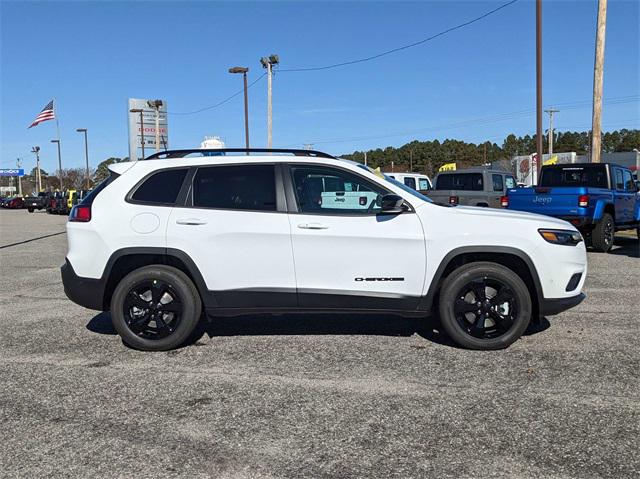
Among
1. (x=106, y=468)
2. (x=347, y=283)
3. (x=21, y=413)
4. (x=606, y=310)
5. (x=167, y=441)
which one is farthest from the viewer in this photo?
(x=606, y=310)

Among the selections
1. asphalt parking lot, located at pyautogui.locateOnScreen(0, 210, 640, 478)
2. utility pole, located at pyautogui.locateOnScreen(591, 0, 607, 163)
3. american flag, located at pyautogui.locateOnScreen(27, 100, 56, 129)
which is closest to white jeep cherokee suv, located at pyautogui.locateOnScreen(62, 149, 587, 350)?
asphalt parking lot, located at pyautogui.locateOnScreen(0, 210, 640, 478)

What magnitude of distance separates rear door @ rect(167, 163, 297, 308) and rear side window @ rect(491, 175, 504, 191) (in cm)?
1267

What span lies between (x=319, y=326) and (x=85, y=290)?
93.1 inches

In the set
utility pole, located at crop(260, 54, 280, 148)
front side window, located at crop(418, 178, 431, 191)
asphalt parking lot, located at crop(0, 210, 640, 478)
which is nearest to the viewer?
asphalt parking lot, located at crop(0, 210, 640, 478)

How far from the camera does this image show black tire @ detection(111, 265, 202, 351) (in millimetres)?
5113

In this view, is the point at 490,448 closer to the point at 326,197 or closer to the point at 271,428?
the point at 271,428

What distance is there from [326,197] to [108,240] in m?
2.00

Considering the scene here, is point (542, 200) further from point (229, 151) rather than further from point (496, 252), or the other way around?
point (229, 151)

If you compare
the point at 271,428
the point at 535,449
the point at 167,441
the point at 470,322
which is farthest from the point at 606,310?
the point at 167,441

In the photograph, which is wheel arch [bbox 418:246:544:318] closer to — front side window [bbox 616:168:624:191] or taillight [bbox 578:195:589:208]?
taillight [bbox 578:195:589:208]

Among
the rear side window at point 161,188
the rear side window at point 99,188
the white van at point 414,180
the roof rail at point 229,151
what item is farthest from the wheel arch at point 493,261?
the white van at point 414,180

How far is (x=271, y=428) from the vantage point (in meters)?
3.59

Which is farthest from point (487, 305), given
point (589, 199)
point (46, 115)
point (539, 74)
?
point (46, 115)

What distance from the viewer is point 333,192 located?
5184mm
